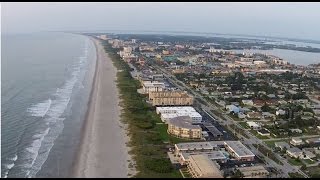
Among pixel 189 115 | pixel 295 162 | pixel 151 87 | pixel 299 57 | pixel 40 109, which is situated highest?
pixel 151 87

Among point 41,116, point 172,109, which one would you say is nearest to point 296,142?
point 172,109

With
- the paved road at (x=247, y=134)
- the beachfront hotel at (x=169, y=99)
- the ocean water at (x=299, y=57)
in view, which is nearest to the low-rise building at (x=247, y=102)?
the paved road at (x=247, y=134)

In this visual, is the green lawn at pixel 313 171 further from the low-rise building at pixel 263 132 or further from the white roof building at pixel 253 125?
the white roof building at pixel 253 125

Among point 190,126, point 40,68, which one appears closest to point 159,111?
point 190,126

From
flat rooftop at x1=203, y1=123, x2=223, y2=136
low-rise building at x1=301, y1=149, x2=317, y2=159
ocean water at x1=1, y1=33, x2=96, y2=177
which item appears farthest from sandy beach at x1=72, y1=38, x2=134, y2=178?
low-rise building at x1=301, y1=149, x2=317, y2=159

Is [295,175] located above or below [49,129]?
below

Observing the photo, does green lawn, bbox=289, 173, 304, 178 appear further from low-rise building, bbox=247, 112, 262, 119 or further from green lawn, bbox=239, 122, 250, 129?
low-rise building, bbox=247, 112, 262, 119

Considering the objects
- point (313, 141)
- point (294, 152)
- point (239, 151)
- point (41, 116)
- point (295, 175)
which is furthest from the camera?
point (41, 116)

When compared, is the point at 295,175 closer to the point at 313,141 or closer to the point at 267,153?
the point at 267,153
